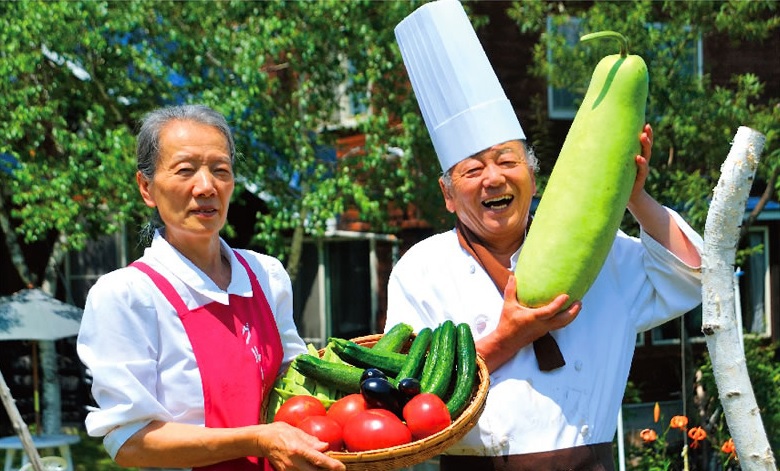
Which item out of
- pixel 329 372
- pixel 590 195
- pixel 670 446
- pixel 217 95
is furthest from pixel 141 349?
pixel 217 95

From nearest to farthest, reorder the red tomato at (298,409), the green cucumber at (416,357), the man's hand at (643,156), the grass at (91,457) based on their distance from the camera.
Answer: the red tomato at (298,409), the green cucumber at (416,357), the man's hand at (643,156), the grass at (91,457)

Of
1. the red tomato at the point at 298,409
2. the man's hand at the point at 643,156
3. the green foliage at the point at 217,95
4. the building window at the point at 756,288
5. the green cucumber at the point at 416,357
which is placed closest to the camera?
the red tomato at the point at 298,409

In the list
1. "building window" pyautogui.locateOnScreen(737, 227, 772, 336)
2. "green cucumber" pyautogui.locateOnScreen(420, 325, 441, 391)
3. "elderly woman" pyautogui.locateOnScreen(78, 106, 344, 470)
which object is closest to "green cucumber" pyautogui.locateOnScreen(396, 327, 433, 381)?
"green cucumber" pyautogui.locateOnScreen(420, 325, 441, 391)

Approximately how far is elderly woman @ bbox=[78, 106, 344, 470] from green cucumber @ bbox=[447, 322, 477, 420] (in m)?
0.44

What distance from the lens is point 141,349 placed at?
2.41 metres

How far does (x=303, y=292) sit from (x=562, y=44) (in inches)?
230

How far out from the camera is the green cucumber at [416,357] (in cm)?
271

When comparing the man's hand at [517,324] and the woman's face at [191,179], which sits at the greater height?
the woman's face at [191,179]

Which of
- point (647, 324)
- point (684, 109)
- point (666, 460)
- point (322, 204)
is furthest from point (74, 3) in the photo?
point (647, 324)

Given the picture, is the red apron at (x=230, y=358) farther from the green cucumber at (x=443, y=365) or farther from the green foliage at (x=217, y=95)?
the green foliage at (x=217, y=95)

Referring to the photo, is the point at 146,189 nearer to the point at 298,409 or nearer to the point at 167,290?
the point at 167,290

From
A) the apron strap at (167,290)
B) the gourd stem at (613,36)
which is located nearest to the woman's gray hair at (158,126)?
the apron strap at (167,290)

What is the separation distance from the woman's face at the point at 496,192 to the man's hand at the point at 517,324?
223 mm

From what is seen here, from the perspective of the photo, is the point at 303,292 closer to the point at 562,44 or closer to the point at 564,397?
A: the point at 562,44
